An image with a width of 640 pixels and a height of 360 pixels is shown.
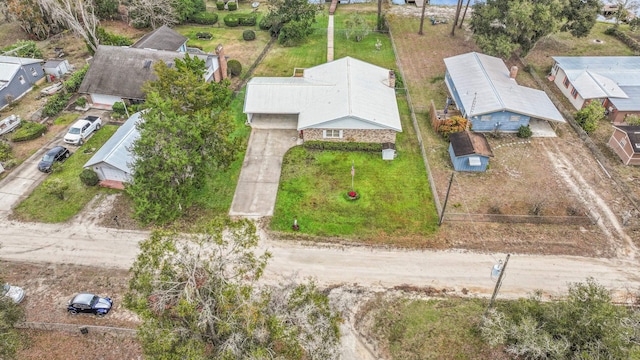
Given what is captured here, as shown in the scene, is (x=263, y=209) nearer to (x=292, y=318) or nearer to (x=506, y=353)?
(x=292, y=318)

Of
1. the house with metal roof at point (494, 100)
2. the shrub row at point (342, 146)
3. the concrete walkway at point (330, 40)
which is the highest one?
the house with metal roof at point (494, 100)

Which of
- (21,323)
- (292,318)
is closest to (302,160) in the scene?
(292,318)

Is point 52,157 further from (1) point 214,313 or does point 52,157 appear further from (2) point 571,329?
(2) point 571,329

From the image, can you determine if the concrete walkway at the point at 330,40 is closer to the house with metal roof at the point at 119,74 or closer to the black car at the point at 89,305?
the house with metal roof at the point at 119,74

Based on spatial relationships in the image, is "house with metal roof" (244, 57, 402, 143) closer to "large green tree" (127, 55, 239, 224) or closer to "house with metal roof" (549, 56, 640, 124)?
"large green tree" (127, 55, 239, 224)

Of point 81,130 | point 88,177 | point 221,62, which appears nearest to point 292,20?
point 221,62

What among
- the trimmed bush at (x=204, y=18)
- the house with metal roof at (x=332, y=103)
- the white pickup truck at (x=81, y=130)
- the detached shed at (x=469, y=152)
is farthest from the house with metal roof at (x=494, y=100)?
the trimmed bush at (x=204, y=18)

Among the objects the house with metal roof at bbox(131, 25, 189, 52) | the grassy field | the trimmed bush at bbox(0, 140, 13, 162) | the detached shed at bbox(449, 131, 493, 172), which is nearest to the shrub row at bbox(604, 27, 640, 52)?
the detached shed at bbox(449, 131, 493, 172)
